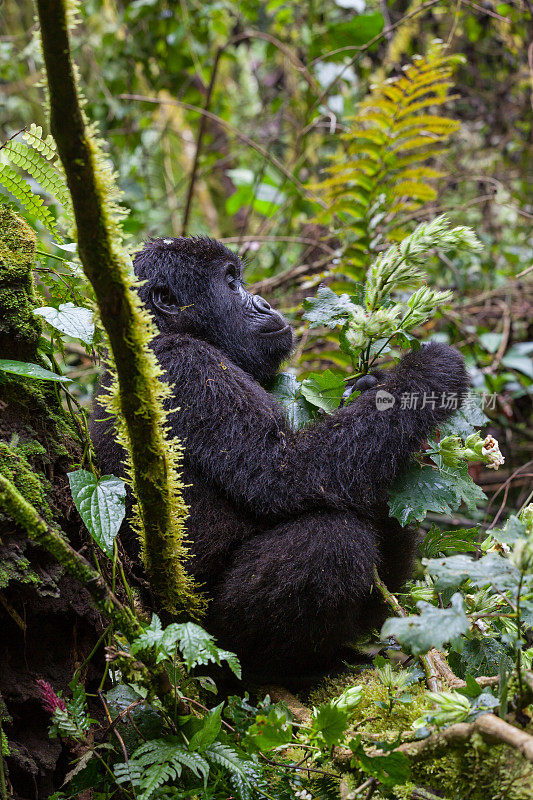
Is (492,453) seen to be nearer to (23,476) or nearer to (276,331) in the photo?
(276,331)

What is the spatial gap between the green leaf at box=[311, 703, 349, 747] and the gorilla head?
1.75 metres

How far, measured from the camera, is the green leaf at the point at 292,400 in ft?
9.44

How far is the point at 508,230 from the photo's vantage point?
7.48 meters

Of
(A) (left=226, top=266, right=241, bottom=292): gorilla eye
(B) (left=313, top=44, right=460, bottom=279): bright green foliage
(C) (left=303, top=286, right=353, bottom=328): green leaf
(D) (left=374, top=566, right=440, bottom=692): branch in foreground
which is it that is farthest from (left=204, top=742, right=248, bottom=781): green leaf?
(B) (left=313, top=44, right=460, bottom=279): bright green foliage

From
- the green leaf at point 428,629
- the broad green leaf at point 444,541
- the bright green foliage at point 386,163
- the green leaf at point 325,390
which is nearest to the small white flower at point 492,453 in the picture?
the broad green leaf at point 444,541

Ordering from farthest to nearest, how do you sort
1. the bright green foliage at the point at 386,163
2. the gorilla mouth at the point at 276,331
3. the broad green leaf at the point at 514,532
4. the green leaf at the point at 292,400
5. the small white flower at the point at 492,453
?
the bright green foliage at the point at 386,163 → the gorilla mouth at the point at 276,331 → the green leaf at the point at 292,400 → the small white flower at the point at 492,453 → the broad green leaf at the point at 514,532

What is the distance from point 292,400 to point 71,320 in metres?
1.17

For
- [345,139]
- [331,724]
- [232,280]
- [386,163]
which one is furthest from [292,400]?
[345,139]

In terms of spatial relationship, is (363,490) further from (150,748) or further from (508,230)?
(508,230)

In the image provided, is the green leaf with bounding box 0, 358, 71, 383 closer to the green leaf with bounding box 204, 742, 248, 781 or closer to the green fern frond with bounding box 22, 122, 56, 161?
the green fern frond with bounding box 22, 122, 56, 161

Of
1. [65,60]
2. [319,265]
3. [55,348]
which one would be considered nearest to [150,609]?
[55,348]

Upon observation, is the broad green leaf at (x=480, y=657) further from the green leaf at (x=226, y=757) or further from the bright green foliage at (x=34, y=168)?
the bright green foliage at (x=34, y=168)

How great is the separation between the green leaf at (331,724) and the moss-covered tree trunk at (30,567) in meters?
0.81

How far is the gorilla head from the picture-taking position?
304 centimetres
